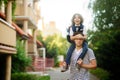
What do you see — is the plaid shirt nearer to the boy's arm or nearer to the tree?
the boy's arm

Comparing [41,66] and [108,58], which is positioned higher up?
[108,58]

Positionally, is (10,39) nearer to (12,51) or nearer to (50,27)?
(12,51)

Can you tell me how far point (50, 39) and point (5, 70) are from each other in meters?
60.9

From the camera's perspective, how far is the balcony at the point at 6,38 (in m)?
14.8

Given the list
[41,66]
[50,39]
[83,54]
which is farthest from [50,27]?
[83,54]

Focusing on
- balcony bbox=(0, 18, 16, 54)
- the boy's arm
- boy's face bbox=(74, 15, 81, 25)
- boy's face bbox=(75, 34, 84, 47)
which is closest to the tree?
balcony bbox=(0, 18, 16, 54)

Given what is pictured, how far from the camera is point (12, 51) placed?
17.8 meters

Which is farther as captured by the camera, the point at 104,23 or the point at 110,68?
the point at 104,23

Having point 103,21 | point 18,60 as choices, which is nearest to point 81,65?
point 18,60

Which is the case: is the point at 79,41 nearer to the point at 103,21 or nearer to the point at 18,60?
the point at 18,60

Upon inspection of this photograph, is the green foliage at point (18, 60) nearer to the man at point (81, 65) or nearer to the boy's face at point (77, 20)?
the boy's face at point (77, 20)

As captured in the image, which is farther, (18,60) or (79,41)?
(18,60)

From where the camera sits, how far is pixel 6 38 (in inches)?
634

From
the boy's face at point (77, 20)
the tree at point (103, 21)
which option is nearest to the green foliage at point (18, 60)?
the tree at point (103, 21)
